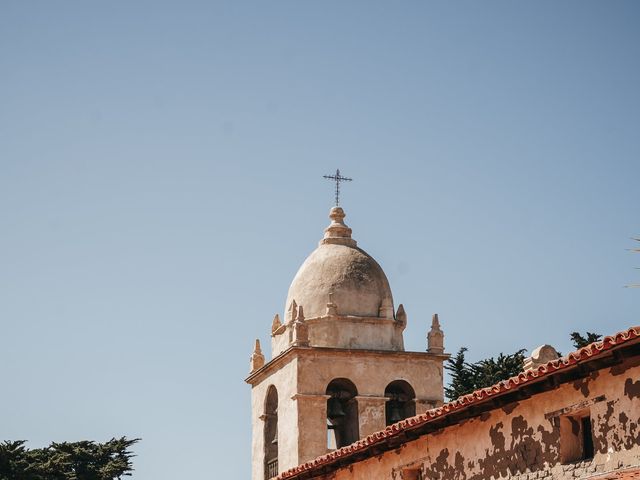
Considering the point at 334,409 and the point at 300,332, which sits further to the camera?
the point at 334,409

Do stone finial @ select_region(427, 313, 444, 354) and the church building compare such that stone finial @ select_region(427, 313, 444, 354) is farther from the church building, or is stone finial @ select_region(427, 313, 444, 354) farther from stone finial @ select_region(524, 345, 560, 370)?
stone finial @ select_region(524, 345, 560, 370)

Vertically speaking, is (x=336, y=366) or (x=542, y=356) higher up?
(x=336, y=366)

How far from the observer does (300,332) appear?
2978 centimetres

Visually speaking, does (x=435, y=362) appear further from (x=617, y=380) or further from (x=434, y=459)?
(x=617, y=380)

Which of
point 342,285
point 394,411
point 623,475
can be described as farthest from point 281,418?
point 623,475

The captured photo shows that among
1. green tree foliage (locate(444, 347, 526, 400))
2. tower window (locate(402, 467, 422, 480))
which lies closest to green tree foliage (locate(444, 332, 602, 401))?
green tree foliage (locate(444, 347, 526, 400))

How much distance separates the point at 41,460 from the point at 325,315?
51.7ft

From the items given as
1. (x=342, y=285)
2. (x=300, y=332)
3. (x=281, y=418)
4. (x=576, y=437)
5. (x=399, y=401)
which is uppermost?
(x=342, y=285)

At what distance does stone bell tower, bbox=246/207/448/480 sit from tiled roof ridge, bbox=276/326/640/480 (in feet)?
16.7

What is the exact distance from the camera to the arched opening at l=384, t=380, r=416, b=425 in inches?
1184

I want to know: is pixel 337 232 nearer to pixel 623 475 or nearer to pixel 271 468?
pixel 271 468

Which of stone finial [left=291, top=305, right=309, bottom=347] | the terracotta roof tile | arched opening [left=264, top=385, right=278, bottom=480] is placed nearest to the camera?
the terracotta roof tile

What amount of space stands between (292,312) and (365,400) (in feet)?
8.43

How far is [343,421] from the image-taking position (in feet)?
98.2
